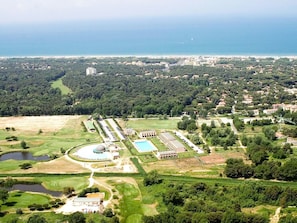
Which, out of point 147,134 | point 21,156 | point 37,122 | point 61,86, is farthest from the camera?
point 61,86

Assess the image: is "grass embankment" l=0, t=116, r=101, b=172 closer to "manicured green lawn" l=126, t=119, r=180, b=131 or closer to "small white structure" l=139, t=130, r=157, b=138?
"small white structure" l=139, t=130, r=157, b=138

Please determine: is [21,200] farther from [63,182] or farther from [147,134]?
[147,134]

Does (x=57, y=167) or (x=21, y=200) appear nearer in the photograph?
(x=21, y=200)

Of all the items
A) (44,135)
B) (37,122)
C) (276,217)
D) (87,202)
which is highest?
(37,122)

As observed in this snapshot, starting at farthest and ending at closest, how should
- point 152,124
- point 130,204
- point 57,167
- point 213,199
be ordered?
point 152,124, point 57,167, point 130,204, point 213,199

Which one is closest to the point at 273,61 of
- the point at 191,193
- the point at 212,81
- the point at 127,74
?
the point at 212,81

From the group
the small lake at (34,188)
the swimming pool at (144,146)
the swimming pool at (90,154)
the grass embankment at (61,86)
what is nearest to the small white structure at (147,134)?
the swimming pool at (144,146)

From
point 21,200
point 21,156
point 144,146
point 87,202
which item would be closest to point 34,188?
point 21,200

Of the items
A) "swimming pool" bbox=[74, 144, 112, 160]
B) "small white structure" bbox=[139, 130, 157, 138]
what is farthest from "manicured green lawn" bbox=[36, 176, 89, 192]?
"small white structure" bbox=[139, 130, 157, 138]

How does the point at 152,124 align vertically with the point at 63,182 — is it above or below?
above

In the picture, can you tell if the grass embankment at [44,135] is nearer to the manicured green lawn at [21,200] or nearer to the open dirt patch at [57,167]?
the open dirt patch at [57,167]
